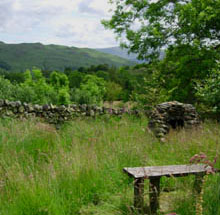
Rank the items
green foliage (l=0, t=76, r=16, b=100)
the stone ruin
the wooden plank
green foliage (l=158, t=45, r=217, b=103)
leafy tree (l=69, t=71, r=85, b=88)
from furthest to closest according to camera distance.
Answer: leafy tree (l=69, t=71, r=85, b=88) < green foliage (l=0, t=76, r=16, b=100) < green foliage (l=158, t=45, r=217, b=103) < the stone ruin < the wooden plank

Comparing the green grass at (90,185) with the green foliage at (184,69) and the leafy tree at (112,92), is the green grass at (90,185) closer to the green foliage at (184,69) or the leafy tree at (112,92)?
the green foliage at (184,69)

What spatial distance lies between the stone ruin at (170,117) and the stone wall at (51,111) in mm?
2932

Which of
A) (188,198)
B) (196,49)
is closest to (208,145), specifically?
(188,198)

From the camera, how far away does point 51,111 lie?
440 inches

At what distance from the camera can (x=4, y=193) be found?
12.4ft

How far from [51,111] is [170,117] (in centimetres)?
505

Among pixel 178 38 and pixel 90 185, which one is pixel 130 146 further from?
pixel 178 38

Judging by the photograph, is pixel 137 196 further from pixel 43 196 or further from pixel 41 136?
pixel 41 136

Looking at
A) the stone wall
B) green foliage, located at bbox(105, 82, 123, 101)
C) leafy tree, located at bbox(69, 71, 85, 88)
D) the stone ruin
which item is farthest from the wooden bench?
leafy tree, located at bbox(69, 71, 85, 88)

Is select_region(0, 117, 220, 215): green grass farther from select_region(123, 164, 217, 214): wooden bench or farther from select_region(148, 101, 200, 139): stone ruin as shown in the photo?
select_region(148, 101, 200, 139): stone ruin

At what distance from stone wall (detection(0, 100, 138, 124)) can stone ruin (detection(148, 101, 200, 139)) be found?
115 inches

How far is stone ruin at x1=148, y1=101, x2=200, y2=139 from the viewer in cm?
797

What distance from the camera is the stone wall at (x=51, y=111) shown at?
1044 centimetres

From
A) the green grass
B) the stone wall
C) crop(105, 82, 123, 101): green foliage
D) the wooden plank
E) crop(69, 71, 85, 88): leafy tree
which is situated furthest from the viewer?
crop(69, 71, 85, 88): leafy tree
